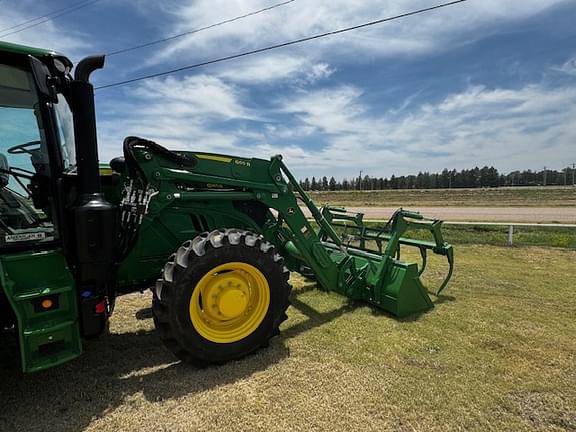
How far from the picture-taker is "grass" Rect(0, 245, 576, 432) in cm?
273

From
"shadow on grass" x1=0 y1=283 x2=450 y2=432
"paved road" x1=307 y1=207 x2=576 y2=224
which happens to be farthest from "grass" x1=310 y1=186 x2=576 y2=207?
"shadow on grass" x1=0 y1=283 x2=450 y2=432

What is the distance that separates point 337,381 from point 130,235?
2.41 meters

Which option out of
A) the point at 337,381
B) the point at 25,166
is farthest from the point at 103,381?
the point at 337,381

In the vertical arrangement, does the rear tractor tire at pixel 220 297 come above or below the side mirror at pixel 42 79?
below

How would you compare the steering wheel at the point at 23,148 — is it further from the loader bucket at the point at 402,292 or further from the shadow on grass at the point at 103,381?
the loader bucket at the point at 402,292

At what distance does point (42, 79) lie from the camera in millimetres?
2631

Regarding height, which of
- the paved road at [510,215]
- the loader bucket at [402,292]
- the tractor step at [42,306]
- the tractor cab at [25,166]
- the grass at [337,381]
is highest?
the tractor cab at [25,166]

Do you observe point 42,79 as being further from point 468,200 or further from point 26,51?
point 468,200

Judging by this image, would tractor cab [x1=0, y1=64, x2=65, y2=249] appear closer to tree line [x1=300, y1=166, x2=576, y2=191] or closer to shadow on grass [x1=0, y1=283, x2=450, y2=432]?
shadow on grass [x1=0, y1=283, x2=450, y2=432]

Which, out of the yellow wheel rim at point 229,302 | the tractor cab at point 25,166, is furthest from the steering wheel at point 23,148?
the yellow wheel rim at point 229,302

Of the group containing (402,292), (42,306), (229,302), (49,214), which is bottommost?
(402,292)

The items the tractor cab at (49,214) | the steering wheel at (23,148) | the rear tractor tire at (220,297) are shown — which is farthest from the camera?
the rear tractor tire at (220,297)

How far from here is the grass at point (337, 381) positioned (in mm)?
2730

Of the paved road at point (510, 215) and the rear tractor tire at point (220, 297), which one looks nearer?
the rear tractor tire at point (220, 297)
